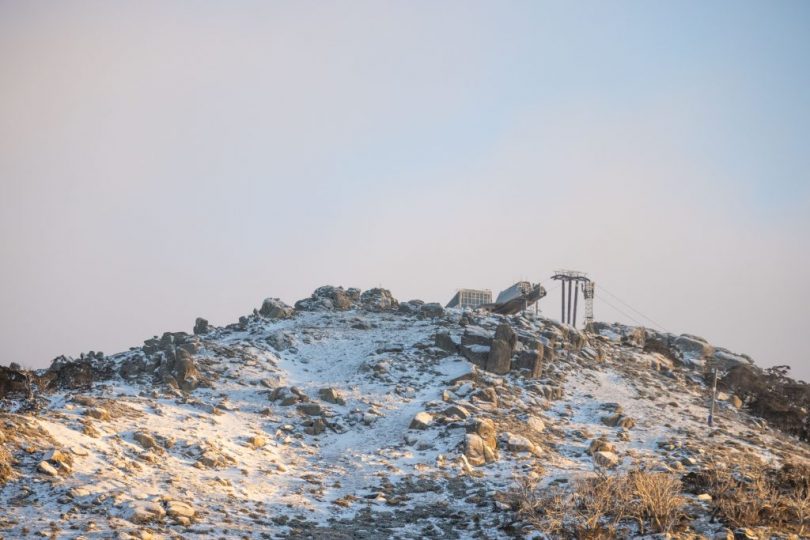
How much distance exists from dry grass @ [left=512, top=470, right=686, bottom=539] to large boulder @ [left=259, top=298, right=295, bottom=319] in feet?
84.1

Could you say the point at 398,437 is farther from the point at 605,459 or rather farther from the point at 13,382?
the point at 13,382

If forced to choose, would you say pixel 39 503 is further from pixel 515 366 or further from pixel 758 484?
pixel 515 366

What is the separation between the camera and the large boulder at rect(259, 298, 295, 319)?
38.4 meters

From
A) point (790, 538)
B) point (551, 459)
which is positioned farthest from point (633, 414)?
point (790, 538)

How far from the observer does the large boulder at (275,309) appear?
38.4m

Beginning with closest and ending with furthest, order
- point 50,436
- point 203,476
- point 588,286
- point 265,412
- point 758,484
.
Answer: point 758,484, point 50,436, point 203,476, point 265,412, point 588,286

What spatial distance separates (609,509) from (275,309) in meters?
27.9

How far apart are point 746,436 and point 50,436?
24818 millimetres

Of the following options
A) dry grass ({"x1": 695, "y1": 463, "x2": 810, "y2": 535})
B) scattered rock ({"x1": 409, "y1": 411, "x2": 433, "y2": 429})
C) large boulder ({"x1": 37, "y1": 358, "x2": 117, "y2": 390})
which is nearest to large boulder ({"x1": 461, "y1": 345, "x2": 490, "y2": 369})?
scattered rock ({"x1": 409, "y1": 411, "x2": 433, "y2": 429})

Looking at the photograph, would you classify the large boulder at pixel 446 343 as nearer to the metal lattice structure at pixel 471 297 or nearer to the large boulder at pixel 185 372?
the large boulder at pixel 185 372

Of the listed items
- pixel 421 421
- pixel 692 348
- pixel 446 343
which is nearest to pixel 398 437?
pixel 421 421

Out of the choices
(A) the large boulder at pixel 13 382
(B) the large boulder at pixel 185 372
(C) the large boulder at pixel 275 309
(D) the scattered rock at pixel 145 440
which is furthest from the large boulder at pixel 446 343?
(A) the large boulder at pixel 13 382

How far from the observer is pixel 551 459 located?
798 inches

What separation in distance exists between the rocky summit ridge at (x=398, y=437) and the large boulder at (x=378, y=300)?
3597 millimetres
